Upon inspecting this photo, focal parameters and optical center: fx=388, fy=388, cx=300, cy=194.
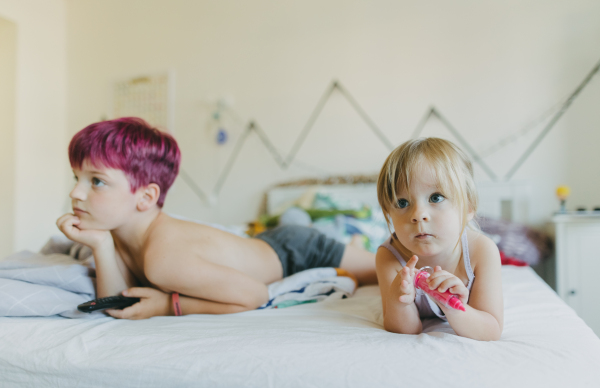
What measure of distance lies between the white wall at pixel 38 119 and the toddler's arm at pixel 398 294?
127 inches

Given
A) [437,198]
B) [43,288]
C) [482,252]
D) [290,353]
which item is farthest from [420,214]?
[43,288]

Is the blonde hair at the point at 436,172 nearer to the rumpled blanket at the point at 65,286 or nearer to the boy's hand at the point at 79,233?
the rumpled blanket at the point at 65,286

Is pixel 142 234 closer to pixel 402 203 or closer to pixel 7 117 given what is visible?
pixel 402 203

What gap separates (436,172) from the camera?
0.67 metres

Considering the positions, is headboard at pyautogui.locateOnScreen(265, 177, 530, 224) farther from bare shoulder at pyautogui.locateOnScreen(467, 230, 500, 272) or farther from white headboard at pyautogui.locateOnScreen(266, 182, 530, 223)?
bare shoulder at pyautogui.locateOnScreen(467, 230, 500, 272)

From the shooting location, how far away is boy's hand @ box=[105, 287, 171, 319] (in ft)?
2.84

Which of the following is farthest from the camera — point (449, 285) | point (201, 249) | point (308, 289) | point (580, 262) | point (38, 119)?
point (38, 119)

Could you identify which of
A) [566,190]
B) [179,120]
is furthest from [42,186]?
[566,190]

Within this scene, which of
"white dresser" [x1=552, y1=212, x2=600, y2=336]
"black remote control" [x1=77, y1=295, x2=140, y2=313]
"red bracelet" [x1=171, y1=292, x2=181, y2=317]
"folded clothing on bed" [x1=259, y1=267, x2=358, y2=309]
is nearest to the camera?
"black remote control" [x1=77, y1=295, x2=140, y2=313]

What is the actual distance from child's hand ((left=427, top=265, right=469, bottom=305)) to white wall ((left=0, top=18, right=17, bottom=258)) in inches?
134

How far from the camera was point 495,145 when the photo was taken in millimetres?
2232

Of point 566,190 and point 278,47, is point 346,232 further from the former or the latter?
point 278,47

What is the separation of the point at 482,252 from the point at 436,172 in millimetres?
191

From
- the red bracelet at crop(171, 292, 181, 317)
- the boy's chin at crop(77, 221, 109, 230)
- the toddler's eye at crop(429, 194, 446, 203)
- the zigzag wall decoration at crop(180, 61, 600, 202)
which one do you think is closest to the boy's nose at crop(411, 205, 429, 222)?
the toddler's eye at crop(429, 194, 446, 203)
